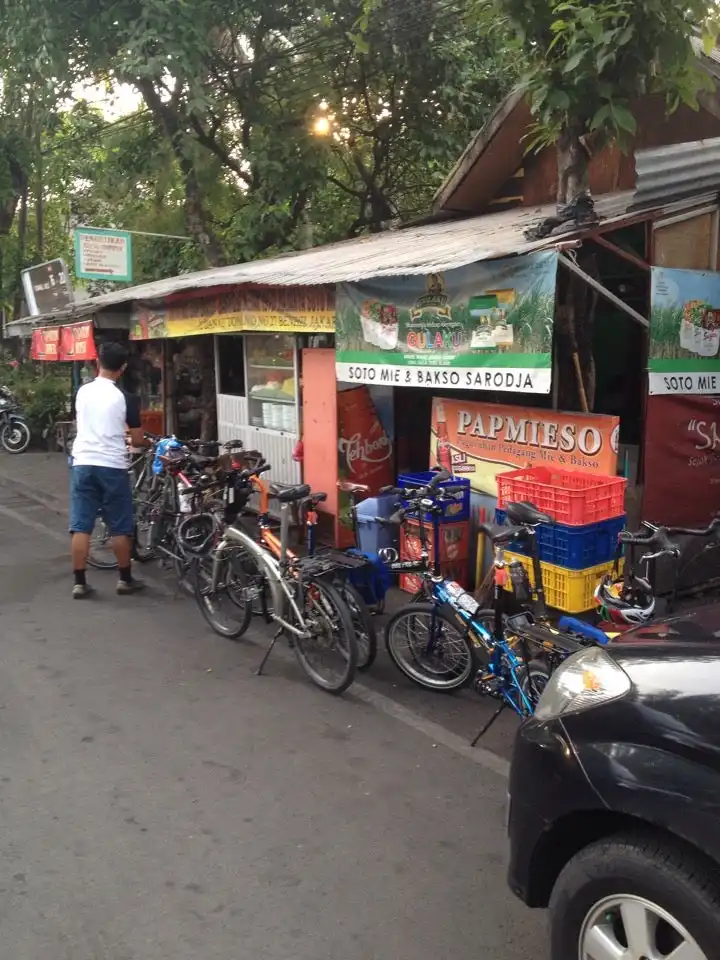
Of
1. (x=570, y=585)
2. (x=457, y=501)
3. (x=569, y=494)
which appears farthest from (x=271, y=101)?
(x=570, y=585)

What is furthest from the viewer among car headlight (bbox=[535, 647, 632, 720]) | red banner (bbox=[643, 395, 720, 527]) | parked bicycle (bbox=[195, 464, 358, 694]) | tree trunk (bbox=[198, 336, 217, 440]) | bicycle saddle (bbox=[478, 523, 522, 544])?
tree trunk (bbox=[198, 336, 217, 440])

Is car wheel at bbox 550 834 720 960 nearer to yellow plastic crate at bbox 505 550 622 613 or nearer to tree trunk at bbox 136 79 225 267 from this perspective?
yellow plastic crate at bbox 505 550 622 613

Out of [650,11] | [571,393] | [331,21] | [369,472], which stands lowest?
[369,472]

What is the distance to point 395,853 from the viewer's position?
3.23 m

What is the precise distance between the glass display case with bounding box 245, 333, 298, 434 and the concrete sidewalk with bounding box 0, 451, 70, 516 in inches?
112

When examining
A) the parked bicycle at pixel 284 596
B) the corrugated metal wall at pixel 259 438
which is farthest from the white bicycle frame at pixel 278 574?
the corrugated metal wall at pixel 259 438

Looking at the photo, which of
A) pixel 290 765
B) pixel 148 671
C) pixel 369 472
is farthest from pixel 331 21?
pixel 290 765

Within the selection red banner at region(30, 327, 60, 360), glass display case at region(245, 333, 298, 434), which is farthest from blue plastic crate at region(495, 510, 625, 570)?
red banner at region(30, 327, 60, 360)

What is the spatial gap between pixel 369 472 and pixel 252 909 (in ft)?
16.9

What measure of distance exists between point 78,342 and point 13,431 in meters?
4.72

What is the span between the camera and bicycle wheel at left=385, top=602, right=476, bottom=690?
4648mm

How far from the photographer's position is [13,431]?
605 inches

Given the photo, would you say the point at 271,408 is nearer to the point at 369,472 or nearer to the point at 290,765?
the point at 369,472

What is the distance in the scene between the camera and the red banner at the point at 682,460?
5.62 meters
